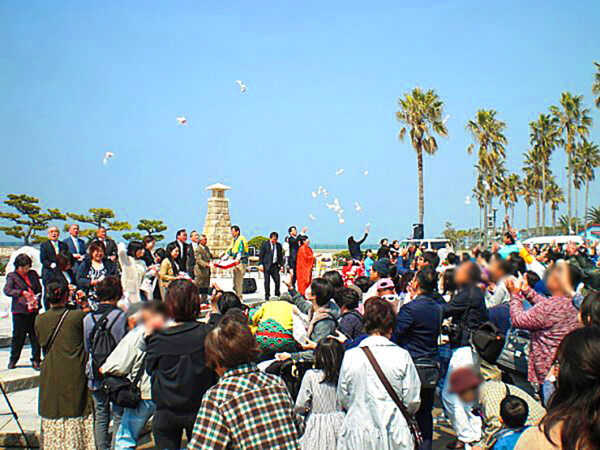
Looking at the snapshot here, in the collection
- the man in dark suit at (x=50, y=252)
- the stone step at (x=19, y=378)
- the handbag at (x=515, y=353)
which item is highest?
the man in dark suit at (x=50, y=252)

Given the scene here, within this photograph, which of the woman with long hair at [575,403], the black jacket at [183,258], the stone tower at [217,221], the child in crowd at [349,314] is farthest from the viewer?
the stone tower at [217,221]

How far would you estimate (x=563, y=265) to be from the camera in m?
2.31

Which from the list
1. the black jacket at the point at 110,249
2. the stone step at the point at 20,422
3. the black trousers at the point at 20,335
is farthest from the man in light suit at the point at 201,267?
the stone step at the point at 20,422

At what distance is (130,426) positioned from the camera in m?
4.35

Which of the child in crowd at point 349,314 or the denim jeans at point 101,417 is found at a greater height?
the child in crowd at point 349,314

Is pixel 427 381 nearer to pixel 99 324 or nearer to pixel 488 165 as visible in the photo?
pixel 488 165

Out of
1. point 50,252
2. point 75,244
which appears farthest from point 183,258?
point 50,252

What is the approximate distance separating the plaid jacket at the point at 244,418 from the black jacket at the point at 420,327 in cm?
174

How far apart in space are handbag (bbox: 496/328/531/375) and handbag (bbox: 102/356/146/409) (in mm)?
3127

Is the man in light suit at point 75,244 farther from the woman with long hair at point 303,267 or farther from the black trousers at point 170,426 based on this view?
the black trousers at point 170,426

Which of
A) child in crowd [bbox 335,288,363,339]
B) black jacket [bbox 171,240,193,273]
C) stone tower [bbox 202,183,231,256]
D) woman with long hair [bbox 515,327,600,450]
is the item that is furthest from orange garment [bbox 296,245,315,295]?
stone tower [bbox 202,183,231,256]

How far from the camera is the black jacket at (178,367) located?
3.61 metres

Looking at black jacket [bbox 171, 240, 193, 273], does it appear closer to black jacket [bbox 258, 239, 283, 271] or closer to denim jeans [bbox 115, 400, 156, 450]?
black jacket [bbox 258, 239, 283, 271]

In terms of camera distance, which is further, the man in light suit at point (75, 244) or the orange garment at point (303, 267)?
the orange garment at point (303, 267)
